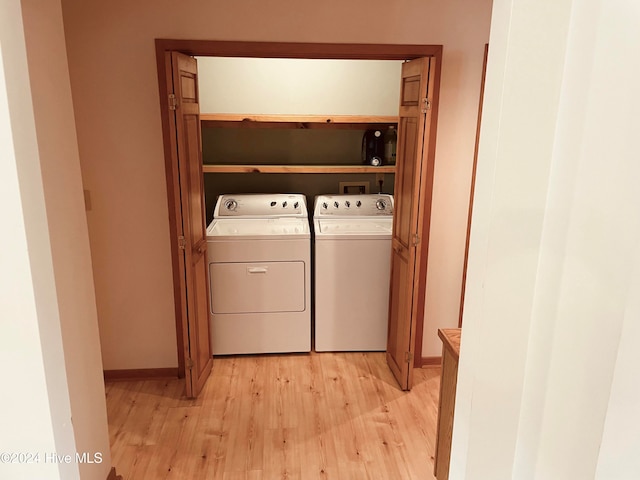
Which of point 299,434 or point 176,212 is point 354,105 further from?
point 299,434

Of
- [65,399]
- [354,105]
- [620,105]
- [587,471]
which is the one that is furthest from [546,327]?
[354,105]

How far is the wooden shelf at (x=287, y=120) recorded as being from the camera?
3.48 meters

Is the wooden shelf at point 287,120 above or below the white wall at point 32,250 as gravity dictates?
above

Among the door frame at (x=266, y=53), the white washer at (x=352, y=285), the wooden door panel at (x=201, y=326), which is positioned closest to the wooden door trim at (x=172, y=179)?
the door frame at (x=266, y=53)

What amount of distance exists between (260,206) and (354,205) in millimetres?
745

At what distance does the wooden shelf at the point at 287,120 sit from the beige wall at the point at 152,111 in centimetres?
96

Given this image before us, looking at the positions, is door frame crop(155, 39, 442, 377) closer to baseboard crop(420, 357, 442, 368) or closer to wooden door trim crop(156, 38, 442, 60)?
wooden door trim crop(156, 38, 442, 60)

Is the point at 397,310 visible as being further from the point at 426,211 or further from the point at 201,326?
the point at 201,326

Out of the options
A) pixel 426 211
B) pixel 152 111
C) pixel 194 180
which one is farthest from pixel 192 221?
pixel 426 211

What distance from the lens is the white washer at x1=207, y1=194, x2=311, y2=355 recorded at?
302 cm

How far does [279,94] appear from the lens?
364 cm

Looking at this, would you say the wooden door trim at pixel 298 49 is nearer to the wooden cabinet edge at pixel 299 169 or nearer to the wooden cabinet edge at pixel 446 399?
the wooden cabinet edge at pixel 299 169

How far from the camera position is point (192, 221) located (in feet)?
8.43

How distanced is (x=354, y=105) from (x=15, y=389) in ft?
10.3
